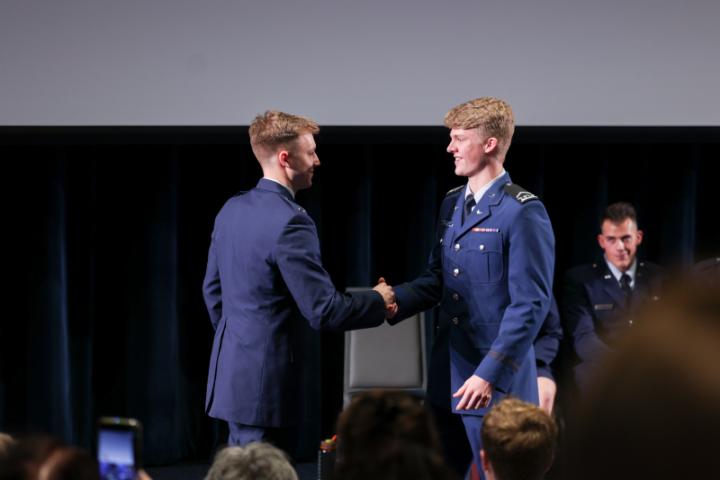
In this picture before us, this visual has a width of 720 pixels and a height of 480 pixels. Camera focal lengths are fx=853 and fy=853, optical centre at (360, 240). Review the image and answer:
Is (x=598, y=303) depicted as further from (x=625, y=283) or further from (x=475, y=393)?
(x=475, y=393)

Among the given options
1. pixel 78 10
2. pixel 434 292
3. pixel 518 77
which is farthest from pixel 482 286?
pixel 78 10

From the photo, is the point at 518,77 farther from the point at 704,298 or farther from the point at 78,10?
the point at 704,298

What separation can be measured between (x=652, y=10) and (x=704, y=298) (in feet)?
12.0

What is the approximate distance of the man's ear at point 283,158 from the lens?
2684mm

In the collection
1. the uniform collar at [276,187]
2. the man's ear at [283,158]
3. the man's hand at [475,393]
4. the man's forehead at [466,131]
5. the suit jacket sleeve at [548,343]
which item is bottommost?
the suit jacket sleeve at [548,343]

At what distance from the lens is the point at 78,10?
134 inches

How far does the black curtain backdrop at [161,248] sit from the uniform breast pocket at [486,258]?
4.69ft

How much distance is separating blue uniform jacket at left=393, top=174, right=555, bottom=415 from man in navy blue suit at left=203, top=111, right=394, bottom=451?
0.30 m

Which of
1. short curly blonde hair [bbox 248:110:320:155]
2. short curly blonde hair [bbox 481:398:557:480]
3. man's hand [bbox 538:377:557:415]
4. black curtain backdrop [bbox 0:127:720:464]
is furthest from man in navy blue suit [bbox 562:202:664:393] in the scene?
short curly blonde hair [bbox 481:398:557:480]

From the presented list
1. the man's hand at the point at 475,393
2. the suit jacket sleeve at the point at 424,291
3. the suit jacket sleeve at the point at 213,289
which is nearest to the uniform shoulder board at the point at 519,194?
the suit jacket sleeve at the point at 424,291

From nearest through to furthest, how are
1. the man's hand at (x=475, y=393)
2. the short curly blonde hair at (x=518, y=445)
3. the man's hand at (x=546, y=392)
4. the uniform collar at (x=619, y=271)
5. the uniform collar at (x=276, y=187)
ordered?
1. the short curly blonde hair at (x=518, y=445)
2. the man's hand at (x=475, y=393)
3. the uniform collar at (x=276, y=187)
4. the man's hand at (x=546, y=392)
5. the uniform collar at (x=619, y=271)

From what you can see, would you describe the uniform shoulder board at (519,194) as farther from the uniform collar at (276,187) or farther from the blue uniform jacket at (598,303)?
the blue uniform jacket at (598,303)

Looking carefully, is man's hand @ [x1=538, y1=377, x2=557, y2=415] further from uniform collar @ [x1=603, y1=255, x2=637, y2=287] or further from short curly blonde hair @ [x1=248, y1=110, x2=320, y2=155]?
short curly blonde hair @ [x1=248, y1=110, x2=320, y2=155]

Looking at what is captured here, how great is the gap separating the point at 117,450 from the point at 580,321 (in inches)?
104
